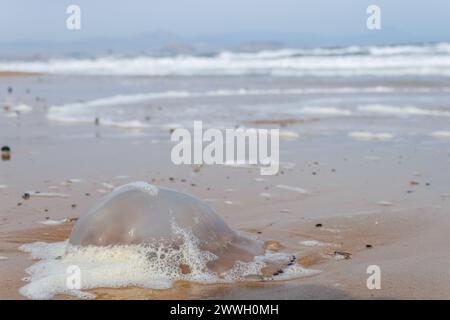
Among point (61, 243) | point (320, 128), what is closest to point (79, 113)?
point (320, 128)

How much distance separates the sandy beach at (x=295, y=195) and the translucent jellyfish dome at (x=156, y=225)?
1.22ft

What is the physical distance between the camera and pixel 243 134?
38.4 ft

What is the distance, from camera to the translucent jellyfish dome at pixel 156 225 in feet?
→ 15.5

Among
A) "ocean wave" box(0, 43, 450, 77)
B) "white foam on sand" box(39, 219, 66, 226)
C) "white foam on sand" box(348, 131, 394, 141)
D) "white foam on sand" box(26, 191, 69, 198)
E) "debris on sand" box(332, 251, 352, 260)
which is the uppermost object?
"ocean wave" box(0, 43, 450, 77)

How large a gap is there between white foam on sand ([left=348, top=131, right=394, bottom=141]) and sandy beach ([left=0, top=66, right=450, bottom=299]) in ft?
0.11

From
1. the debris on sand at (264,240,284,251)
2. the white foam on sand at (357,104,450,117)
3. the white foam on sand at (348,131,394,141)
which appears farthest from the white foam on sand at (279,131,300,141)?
the debris on sand at (264,240,284,251)

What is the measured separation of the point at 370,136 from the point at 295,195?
177 inches

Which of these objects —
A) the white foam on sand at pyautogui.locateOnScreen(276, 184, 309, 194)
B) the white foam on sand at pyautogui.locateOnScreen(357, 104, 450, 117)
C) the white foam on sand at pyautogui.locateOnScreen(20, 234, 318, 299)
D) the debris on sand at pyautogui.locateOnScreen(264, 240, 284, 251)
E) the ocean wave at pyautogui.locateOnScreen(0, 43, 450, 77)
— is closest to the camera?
the white foam on sand at pyautogui.locateOnScreen(20, 234, 318, 299)

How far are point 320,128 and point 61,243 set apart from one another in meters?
7.91

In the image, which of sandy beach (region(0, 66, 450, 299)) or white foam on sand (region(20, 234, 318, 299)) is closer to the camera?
white foam on sand (region(20, 234, 318, 299))

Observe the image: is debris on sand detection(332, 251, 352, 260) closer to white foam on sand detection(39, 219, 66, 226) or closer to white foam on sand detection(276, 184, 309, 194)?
white foam on sand detection(276, 184, 309, 194)

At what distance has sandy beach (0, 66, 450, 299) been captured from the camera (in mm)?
4566

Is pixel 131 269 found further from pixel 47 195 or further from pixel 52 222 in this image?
pixel 47 195

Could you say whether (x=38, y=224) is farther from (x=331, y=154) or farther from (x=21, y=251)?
(x=331, y=154)
